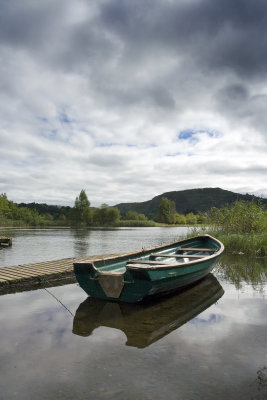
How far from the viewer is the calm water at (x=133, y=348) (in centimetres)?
328

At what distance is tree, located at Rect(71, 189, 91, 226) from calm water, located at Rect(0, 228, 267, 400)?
68989 mm

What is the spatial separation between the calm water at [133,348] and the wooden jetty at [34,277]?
57cm

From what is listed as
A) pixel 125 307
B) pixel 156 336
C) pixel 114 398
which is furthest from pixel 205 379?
pixel 125 307

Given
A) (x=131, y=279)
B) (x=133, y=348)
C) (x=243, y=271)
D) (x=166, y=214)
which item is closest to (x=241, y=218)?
(x=243, y=271)

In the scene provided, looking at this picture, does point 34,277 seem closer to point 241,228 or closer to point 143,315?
point 143,315

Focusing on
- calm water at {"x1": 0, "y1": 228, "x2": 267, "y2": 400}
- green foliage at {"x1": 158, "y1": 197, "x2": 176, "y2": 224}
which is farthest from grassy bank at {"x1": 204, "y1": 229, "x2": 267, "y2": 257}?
green foliage at {"x1": 158, "y1": 197, "x2": 176, "y2": 224}

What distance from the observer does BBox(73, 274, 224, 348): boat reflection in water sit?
16.4ft

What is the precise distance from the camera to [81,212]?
252 ft

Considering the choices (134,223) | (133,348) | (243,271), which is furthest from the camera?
(134,223)

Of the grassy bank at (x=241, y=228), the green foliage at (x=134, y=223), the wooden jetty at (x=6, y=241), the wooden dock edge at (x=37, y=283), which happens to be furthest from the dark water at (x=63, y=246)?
the green foliage at (x=134, y=223)

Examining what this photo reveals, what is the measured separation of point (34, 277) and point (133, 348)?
4.59 m

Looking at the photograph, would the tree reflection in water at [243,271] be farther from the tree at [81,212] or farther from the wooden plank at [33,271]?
the tree at [81,212]

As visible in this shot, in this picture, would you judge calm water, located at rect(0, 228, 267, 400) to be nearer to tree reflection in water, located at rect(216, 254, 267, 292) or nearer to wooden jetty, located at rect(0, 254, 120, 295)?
wooden jetty, located at rect(0, 254, 120, 295)

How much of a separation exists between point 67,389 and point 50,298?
4009 millimetres
